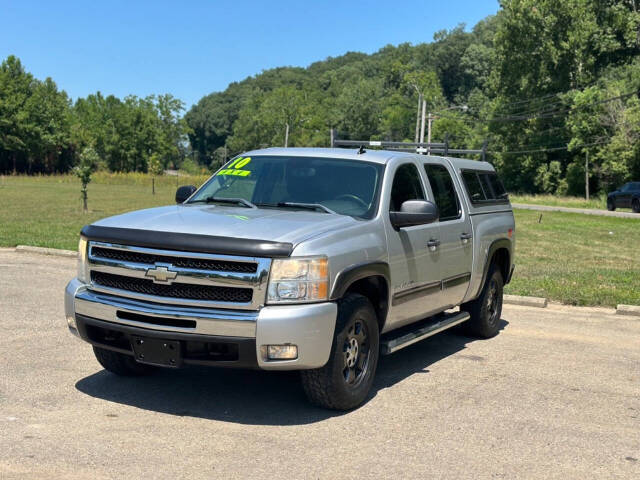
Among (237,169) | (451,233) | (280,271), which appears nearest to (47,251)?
(237,169)

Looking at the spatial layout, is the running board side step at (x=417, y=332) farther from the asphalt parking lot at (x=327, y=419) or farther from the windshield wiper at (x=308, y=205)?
the windshield wiper at (x=308, y=205)

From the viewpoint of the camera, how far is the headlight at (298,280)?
511 cm

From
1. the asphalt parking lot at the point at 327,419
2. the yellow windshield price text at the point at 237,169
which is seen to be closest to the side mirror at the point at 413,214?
the asphalt parking lot at the point at 327,419

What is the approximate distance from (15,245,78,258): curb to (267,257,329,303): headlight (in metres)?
10.2

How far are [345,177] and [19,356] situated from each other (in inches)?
130

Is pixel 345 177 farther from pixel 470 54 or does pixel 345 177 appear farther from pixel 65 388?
pixel 470 54

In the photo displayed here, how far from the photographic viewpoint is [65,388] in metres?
5.99

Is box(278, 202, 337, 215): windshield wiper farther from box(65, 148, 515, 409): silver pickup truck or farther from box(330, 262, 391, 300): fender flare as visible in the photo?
box(330, 262, 391, 300): fender flare

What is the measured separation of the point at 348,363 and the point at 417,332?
1.33m

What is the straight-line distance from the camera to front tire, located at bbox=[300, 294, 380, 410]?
17.9 ft

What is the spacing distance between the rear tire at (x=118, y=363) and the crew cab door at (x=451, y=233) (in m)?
2.84

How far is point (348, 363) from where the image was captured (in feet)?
18.7

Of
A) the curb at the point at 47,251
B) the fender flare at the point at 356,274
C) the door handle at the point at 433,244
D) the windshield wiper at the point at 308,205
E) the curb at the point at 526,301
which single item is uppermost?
the windshield wiper at the point at 308,205

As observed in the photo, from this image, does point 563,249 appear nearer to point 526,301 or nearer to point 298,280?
point 526,301
